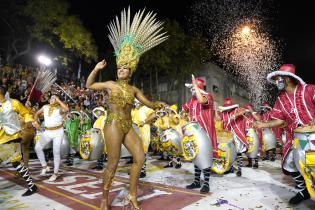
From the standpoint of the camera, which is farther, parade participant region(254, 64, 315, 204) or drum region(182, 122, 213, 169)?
drum region(182, 122, 213, 169)

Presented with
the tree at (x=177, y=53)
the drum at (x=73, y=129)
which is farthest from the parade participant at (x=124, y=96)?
the tree at (x=177, y=53)

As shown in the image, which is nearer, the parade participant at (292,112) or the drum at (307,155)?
the drum at (307,155)

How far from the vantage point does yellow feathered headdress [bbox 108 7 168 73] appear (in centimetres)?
419

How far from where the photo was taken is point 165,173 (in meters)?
7.11

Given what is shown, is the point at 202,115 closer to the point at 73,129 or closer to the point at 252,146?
the point at 252,146

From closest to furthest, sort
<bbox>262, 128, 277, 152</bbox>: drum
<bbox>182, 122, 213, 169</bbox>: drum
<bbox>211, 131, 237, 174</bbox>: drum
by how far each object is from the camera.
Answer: <bbox>182, 122, 213, 169</bbox>: drum → <bbox>211, 131, 237, 174</bbox>: drum → <bbox>262, 128, 277, 152</bbox>: drum

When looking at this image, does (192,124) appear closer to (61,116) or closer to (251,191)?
(251,191)

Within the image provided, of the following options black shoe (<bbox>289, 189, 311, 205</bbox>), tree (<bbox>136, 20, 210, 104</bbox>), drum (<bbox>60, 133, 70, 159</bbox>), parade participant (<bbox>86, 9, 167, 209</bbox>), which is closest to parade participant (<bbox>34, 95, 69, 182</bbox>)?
drum (<bbox>60, 133, 70, 159</bbox>)

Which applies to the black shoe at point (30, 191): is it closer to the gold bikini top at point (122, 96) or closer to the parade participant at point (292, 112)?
the gold bikini top at point (122, 96)

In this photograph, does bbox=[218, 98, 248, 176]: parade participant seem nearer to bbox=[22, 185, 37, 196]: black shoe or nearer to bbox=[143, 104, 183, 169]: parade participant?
bbox=[143, 104, 183, 169]: parade participant

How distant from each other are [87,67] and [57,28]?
8.27 m

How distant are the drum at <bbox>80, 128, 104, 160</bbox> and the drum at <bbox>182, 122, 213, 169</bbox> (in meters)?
2.79

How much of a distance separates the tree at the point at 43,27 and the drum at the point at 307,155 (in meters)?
17.2

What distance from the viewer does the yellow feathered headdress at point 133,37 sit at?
419 cm
